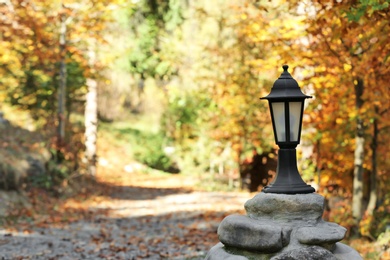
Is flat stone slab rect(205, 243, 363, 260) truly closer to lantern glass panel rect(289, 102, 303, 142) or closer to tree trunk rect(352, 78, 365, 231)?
lantern glass panel rect(289, 102, 303, 142)

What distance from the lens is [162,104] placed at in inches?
1286

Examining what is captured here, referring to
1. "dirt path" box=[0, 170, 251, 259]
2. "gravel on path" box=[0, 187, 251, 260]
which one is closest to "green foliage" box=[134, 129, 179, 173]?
"dirt path" box=[0, 170, 251, 259]

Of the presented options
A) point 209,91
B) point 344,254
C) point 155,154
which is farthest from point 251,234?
point 155,154

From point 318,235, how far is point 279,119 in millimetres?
1129

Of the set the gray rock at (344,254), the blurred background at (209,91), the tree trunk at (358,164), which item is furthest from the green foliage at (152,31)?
the gray rock at (344,254)

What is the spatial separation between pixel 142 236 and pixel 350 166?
459 centimetres

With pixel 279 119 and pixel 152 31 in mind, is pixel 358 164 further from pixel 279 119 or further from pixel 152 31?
pixel 152 31

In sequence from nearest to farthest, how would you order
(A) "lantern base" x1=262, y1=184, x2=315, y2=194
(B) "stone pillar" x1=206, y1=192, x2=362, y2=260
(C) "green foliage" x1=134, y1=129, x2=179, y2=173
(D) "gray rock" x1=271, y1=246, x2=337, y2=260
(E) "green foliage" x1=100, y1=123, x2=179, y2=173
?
(D) "gray rock" x1=271, y1=246, x2=337, y2=260, (B) "stone pillar" x1=206, y1=192, x2=362, y2=260, (A) "lantern base" x1=262, y1=184, x2=315, y2=194, (C) "green foliage" x1=134, y1=129, x2=179, y2=173, (E) "green foliage" x1=100, y1=123, x2=179, y2=173

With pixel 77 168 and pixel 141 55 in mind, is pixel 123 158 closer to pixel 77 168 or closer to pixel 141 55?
pixel 141 55

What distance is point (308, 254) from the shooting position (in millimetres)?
4871

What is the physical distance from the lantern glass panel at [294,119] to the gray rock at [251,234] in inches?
33.3

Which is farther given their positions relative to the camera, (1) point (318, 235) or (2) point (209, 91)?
(2) point (209, 91)

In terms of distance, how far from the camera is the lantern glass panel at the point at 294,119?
17.6ft

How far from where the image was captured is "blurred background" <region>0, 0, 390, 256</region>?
31.5 ft
